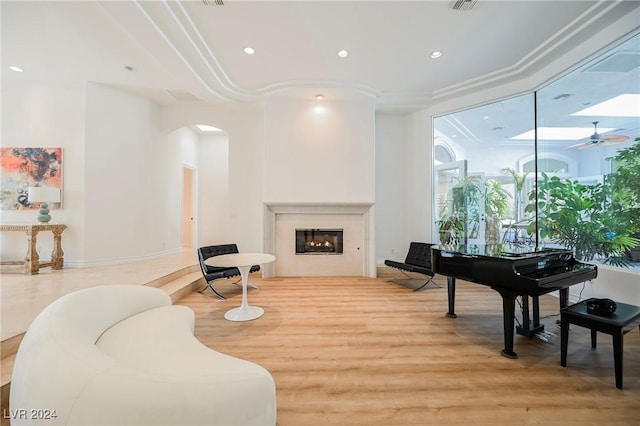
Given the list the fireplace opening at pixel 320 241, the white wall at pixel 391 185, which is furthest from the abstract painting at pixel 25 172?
the white wall at pixel 391 185

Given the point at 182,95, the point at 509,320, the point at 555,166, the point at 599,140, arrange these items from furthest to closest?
the point at 182,95 < the point at 555,166 < the point at 599,140 < the point at 509,320

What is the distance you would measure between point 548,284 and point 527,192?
2706mm

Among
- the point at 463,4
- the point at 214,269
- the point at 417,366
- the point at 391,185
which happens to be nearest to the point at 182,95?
the point at 214,269

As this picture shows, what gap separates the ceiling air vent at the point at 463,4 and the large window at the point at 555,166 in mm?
1988

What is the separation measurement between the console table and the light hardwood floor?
106 inches

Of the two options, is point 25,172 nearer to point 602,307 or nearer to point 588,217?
point 602,307

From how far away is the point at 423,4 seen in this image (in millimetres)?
2736

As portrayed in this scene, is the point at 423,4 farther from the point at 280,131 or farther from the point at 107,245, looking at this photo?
the point at 107,245

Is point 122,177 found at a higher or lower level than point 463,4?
lower

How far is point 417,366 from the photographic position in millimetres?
Answer: 2129

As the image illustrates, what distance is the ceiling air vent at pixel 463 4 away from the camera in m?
2.66

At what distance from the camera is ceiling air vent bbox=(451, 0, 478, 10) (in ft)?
8.74

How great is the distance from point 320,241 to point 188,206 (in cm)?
441

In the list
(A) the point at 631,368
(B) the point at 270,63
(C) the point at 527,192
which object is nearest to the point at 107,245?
(B) the point at 270,63
